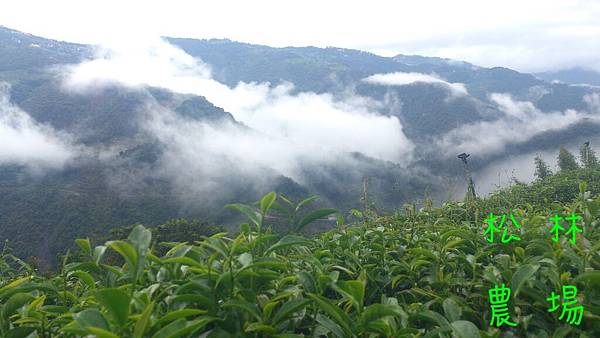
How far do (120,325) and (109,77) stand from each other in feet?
607

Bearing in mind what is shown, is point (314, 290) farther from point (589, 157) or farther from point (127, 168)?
point (127, 168)

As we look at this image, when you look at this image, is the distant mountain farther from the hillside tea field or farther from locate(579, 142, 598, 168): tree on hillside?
the hillside tea field

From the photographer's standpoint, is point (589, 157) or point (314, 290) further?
point (589, 157)

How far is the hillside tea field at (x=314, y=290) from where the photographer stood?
113cm

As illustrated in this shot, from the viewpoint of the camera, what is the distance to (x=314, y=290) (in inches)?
52.2

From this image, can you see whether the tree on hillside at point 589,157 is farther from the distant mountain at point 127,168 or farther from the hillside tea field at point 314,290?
the hillside tea field at point 314,290

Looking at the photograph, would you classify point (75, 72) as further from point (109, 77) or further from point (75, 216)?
point (75, 216)

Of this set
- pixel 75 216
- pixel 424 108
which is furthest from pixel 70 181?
pixel 424 108

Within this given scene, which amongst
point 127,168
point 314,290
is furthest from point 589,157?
point 127,168

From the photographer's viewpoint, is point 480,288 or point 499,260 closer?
point 480,288

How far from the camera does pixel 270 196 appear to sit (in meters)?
1.38

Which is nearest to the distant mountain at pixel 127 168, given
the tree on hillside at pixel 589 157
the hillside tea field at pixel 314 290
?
the tree on hillside at pixel 589 157

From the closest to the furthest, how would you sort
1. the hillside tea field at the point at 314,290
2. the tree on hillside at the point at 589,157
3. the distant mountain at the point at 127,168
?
the hillside tea field at the point at 314,290, the tree on hillside at the point at 589,157, the distant mountain at the point at 127,168

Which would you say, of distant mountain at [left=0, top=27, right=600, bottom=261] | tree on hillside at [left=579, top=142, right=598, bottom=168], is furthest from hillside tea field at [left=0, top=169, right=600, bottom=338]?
distant mountain at [left=0, top=27, right=600, bottom=261]
